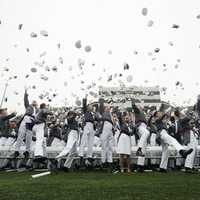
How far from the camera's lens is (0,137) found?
21062 mm

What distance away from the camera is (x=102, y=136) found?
18469 mm

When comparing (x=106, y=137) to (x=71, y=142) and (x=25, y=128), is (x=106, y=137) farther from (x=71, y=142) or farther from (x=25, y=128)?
(x=25, y=128)

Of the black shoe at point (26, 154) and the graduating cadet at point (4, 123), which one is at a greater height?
the graduating cadet at point (4, 123)

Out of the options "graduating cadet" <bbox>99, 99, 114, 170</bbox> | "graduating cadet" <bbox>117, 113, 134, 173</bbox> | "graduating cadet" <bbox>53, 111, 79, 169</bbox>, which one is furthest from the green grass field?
"graduating cadet" <bbox>99, 99, 114, 170</bbox>

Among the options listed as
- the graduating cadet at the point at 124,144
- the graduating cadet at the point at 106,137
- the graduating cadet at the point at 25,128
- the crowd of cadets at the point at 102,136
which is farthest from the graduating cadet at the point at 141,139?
the graduating cadet at the point at 25,128

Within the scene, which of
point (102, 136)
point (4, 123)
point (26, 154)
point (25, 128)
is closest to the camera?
point (102, 136)

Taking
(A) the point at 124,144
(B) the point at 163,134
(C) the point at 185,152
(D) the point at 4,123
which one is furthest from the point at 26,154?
(C) the point at 185,152

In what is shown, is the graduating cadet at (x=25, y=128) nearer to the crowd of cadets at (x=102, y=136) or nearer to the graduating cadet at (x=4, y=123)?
the crowd of cadets at (x=102, y=136)

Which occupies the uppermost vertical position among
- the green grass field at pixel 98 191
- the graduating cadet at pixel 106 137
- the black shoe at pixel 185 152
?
the graduating cadet at pixel 106 137

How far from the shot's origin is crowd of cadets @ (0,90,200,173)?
688 inches

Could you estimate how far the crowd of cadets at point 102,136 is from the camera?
1747 cm

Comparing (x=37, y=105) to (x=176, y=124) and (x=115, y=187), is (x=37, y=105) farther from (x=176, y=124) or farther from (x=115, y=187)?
(x=115, y=187)

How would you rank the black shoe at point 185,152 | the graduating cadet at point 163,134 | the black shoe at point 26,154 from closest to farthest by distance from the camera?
1. the black shoe at point 185,152
2. the graduating cadet at point 163,134
3. the black shoe at point 26,154

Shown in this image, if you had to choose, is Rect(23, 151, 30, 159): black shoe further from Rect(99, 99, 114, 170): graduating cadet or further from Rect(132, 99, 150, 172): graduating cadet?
Rect(132, 99, 150, 172): graduating cadet
